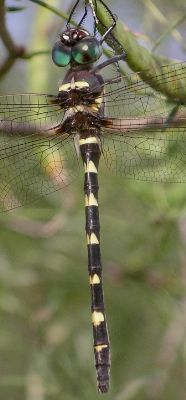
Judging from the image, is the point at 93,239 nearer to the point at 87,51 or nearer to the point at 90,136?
the point at 90,136

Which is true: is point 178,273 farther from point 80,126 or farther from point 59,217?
point 80,126

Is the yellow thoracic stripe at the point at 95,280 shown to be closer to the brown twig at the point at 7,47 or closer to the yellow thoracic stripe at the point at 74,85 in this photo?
the yellow thoracic stripe at the point at 74,85

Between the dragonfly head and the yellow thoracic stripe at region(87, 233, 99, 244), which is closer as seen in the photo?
the dragonfly head

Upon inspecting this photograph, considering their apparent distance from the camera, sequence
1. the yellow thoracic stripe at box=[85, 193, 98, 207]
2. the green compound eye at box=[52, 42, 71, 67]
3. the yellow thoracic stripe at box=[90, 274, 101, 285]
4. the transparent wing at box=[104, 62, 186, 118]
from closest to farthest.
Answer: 1. the transparent wing at box=[104, 62, 186, 118]
2. the green compound eye at box=[52, 42, 71, 67]
3. the yellow thoracic stripe at box=[90, 274, 101, 285]
4. the yellow thoracic stripe at box=[85, 193, 98, 207]

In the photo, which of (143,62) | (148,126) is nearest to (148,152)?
(148,126)

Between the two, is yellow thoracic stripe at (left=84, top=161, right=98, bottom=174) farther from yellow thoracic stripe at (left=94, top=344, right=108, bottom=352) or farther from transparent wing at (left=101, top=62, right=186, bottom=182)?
yellow thoracic stripe at (left=94, top=344, right=108, bottom=352)

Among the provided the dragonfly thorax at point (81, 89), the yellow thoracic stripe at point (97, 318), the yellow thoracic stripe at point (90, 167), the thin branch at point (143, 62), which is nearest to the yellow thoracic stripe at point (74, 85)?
the dragonfly thorax at point (81, 89)

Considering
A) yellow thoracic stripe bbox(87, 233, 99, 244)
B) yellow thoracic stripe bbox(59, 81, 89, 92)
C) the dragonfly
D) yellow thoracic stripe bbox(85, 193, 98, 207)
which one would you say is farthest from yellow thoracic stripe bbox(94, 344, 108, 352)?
yellow thoracic stripe bbox(59, 81, 89, 92)
